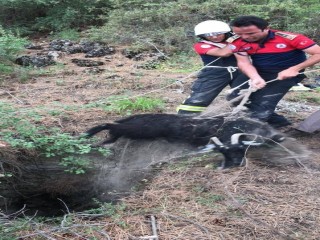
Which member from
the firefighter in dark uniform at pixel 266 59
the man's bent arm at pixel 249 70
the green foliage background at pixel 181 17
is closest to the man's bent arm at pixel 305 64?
the firefighter in dark uniform at pixel 266 59

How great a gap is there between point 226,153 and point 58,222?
1.64m

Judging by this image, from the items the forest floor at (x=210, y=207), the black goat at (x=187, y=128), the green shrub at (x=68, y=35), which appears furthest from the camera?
the green shrub at (x=68, y=35)

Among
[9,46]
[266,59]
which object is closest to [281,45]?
[266,59]

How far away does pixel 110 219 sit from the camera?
9.99ft

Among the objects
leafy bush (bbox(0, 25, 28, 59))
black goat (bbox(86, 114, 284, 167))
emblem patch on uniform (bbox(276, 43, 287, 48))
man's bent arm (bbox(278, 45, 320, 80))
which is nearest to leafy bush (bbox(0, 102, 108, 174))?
black goat (bbox(86, 114, 284, 167))

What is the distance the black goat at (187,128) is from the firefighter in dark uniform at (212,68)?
1.31 ft

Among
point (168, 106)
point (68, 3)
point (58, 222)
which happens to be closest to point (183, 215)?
point (58, 222)

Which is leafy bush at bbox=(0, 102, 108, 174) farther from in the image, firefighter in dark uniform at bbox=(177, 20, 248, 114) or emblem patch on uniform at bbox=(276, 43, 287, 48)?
emblem patch on uniform at bbox=(276, 43, 287, 48)

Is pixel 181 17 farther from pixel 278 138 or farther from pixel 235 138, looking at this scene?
pixel 235 138

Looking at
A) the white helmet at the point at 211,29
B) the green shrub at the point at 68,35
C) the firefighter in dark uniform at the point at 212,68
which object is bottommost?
the green shrub at the point at 68,35

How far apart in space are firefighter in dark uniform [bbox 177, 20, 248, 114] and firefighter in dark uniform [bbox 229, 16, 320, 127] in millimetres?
178

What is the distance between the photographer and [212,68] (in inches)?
185

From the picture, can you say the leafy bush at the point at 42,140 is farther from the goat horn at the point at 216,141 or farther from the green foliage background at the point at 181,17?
the green foliage background at the point at 181,17

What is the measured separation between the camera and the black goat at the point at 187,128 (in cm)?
413
